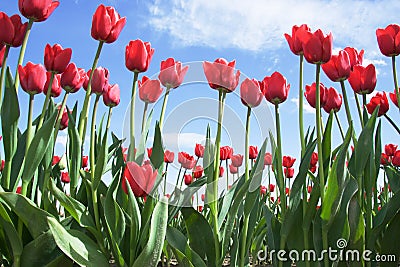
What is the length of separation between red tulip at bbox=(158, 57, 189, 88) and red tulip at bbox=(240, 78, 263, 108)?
0.27 m

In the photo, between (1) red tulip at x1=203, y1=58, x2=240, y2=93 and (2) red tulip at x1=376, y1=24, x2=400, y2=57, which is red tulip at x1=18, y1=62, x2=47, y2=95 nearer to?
(1) red tulip at x1=203, y1=58, x2=240, y2=93

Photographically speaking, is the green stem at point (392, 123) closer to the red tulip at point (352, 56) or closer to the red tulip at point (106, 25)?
the red tulip at point (352, 56)

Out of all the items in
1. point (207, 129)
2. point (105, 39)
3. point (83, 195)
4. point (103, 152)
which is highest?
point (105, 39)

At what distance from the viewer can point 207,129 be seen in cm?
233

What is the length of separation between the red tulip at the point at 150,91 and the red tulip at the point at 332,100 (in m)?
0.85

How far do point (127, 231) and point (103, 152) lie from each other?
0.35 meters

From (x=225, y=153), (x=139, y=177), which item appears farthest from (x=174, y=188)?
(x=225, y=153)

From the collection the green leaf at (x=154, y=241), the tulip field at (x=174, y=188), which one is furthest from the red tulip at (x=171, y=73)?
the green leaf at (x=154, y=241)

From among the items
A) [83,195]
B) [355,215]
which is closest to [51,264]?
[83,195]

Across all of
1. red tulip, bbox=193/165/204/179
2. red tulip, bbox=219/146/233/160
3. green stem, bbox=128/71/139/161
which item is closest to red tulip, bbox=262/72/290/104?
green stem, bbox=128/71/139/161

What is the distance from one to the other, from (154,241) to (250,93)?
77cm

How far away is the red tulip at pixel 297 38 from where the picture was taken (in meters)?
1.80

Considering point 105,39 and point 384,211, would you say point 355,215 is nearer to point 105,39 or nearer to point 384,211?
point 384,211

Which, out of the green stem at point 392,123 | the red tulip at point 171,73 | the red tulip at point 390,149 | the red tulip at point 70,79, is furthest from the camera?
the red tulip at point 390,149
